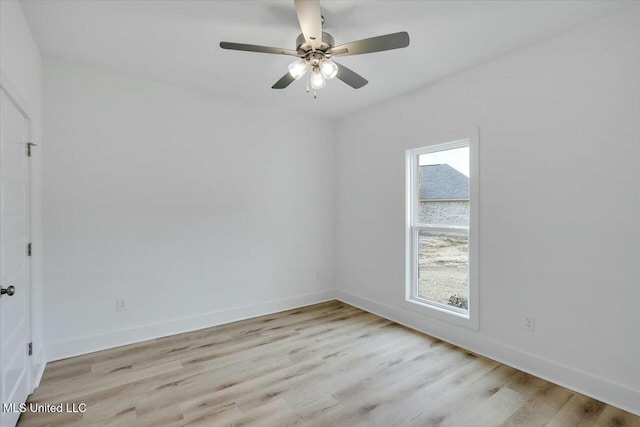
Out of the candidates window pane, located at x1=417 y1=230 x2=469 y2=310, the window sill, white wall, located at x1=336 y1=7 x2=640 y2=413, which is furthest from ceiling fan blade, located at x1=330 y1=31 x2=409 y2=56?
the window sill

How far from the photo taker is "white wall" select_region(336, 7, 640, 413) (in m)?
2.12

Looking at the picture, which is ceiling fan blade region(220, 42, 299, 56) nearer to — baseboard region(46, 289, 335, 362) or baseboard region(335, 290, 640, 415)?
baseboard region(46, 289, 335, 362)

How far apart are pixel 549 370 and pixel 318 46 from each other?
302 cm

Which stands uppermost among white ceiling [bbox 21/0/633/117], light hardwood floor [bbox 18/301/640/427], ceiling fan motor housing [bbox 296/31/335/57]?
white ceiling [bbox 21/0/633/117]

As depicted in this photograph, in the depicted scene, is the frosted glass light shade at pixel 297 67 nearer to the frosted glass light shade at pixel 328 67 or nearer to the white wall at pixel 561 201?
the frosted glass light shade at pixel 328 67

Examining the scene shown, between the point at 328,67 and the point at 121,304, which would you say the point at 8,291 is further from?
the point at 328,67

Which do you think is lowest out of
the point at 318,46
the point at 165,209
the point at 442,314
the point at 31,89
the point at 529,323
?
the point at 442,314

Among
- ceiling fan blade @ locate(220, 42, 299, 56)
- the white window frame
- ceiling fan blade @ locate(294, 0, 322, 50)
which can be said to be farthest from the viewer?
the white window frame

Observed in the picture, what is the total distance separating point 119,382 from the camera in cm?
244

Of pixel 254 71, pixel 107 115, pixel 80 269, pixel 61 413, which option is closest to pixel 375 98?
pixel 254 71

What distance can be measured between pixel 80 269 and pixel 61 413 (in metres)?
1.28

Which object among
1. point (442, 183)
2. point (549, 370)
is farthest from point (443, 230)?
point (549, 370)

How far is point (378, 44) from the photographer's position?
74.9 inches

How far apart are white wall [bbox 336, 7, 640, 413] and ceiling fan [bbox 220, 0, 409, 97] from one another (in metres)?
1.42
